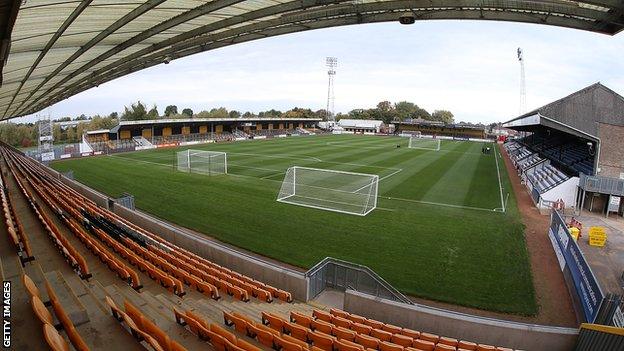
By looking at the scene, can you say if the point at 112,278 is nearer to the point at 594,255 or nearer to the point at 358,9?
the point at 358,9

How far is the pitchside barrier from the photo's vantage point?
339 inches

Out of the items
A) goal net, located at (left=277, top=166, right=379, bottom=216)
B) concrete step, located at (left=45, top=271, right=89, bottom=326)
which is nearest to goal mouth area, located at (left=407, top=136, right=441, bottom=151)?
goal net, located at (left=277, top=166, right=379, bottom=216)

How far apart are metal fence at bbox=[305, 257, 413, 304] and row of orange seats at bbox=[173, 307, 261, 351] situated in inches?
159

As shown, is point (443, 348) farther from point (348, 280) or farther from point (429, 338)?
point (348, 280)

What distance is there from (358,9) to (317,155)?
3204cm

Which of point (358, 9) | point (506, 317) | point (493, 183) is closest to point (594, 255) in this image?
point (506, 317)

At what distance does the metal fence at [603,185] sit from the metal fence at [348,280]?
16059mm

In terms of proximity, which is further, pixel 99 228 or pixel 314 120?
pixel 314 120

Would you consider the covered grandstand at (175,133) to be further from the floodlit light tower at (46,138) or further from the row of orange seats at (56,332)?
the row of orange seats at (56,332)

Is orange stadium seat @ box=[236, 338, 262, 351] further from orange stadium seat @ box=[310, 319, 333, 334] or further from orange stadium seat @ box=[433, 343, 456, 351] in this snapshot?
orange stadium seat @ box=[433, 343, 456, 351]

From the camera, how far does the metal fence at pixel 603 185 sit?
18938 millimetres

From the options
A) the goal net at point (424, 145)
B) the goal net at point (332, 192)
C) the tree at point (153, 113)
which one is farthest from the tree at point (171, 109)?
the goal net at point (332, 192)

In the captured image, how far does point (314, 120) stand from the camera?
91.4m

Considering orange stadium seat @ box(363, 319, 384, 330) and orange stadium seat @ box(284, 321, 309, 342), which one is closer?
orange stadium seat @ box(284, 321, 309, 342)
